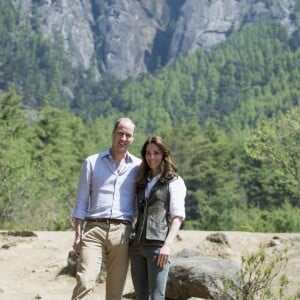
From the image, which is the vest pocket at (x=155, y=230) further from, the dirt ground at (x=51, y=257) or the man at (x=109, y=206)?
the dirt ground at (x=51, y=257)

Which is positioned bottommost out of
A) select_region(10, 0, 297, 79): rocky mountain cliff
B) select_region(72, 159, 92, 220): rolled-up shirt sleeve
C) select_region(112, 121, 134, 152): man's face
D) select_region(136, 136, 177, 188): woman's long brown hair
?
select_region(72, 159, 92, 220): rolled-up shirt sleeve

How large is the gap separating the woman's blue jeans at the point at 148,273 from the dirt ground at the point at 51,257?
4.44 m

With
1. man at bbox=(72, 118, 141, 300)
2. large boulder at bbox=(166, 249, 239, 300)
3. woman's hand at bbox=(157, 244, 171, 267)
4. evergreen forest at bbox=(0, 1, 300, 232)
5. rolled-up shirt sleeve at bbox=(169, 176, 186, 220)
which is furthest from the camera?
evergreen forest at bbox=(0, 1, 300, 232)

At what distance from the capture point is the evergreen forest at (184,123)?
25.6 meters

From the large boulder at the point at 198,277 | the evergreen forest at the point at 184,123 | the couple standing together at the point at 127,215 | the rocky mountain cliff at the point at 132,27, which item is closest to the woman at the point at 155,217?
the couple standing together at the point at 127,215

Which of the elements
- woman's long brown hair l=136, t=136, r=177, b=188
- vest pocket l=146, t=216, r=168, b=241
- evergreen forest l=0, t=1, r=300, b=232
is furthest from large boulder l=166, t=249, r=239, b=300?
evergreen forest l=0, t=1, r=300, b=232

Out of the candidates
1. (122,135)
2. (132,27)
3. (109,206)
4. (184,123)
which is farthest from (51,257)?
(132,27)

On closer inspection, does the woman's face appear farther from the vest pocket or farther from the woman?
the vest pocket

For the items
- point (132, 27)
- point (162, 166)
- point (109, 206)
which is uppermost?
point (132, 27)

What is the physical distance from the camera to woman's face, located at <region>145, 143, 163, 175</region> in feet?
16.5

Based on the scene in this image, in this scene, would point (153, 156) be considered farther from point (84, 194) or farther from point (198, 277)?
point (198, 277)

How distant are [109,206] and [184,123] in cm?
5642

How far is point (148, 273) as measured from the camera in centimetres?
503

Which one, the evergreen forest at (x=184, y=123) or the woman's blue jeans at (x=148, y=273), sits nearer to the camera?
the woman's blue jeans at (x=148, y=273)
